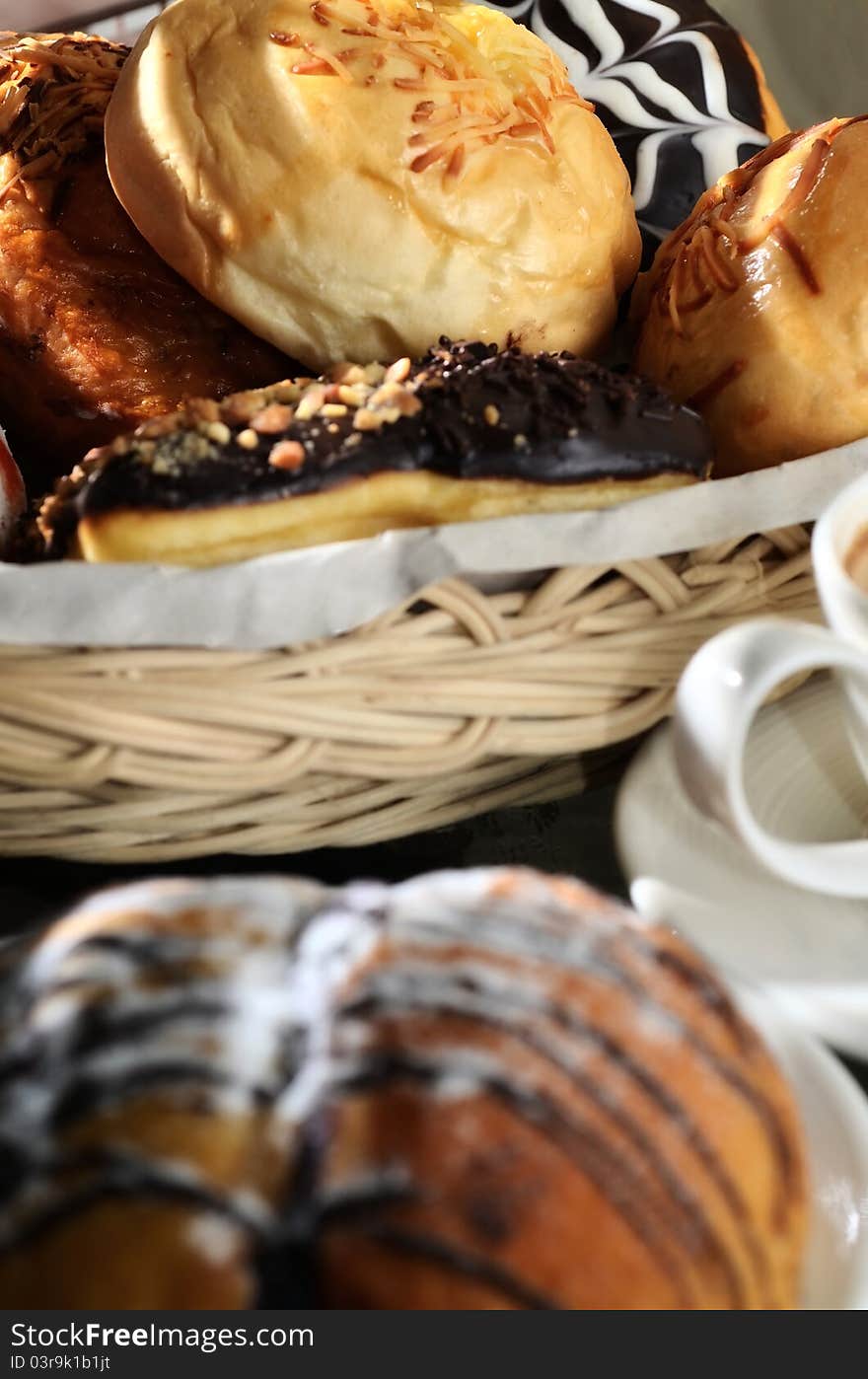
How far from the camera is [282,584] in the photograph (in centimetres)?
63

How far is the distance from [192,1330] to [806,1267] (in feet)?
0.62

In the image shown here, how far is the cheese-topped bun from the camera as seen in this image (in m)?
0.79

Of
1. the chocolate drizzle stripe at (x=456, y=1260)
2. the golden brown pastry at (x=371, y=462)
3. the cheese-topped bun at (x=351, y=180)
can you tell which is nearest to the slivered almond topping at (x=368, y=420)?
the golden brown pastry at (x=371, y=462)

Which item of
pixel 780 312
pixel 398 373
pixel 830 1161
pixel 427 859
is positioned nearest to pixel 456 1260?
pixel 830 1161

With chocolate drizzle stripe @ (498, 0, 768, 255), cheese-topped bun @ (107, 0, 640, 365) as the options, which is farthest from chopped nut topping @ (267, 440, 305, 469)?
chocolate drizzle stripe @ (498, 0, 768, 255)

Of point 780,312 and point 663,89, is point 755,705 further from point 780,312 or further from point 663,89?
point 663,89

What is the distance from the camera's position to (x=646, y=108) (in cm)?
111

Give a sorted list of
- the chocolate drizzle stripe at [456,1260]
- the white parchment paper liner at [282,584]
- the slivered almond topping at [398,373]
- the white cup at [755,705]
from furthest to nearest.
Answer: the slivered almond topping at [398,373]
the white parchment paper liner at [282,584]
the white cup at [755,705]
the chocolate drizzle stripe at [456,1260]

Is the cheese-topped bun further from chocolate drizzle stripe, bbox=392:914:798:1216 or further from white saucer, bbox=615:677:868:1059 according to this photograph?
chocolate drizzle stripe, bbox=392:914:798:1216

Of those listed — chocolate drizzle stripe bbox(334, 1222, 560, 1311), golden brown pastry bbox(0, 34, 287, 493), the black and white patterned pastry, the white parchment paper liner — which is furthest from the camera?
the black and white patterned pastry

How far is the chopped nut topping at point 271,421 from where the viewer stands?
68 centimetres

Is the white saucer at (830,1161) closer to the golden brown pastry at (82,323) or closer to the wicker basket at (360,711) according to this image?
the wicker basket at (360,711)

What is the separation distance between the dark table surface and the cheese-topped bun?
322 millimetres

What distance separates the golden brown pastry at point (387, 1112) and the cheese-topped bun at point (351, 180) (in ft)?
1.69
